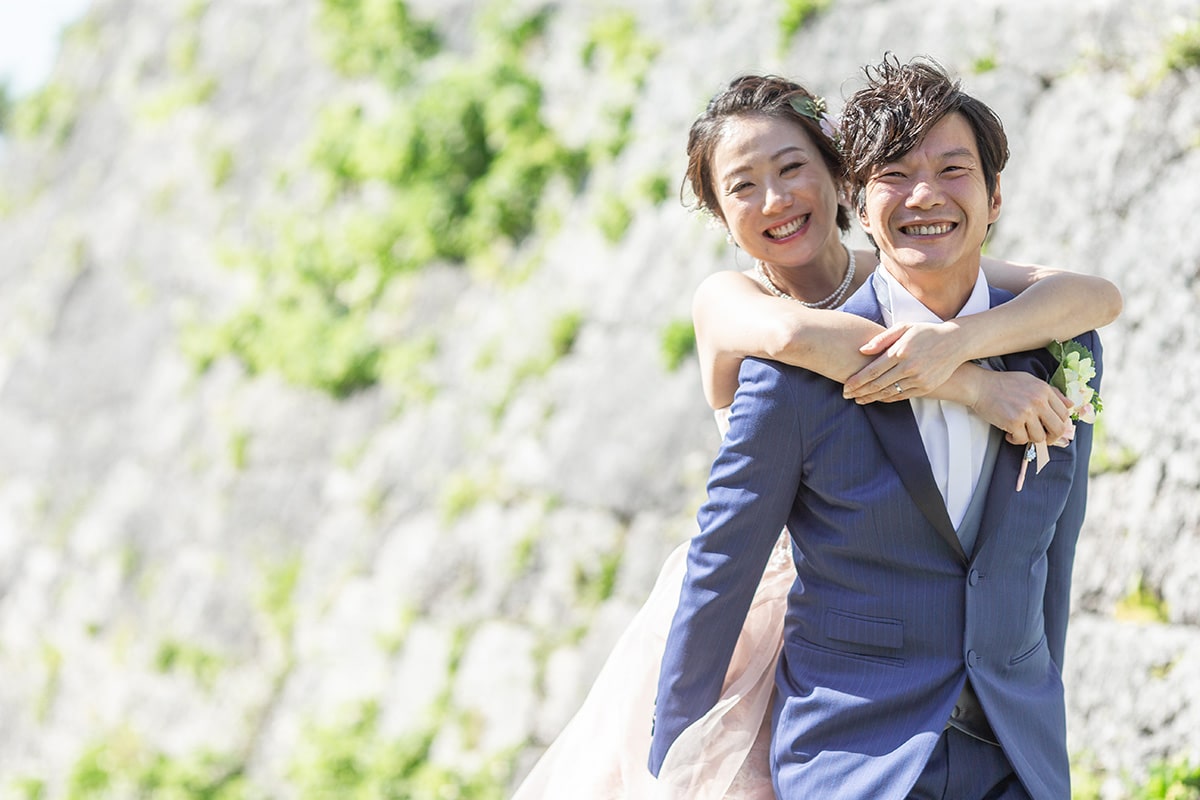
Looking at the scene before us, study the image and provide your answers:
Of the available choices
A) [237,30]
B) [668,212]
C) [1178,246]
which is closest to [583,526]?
[668,212]

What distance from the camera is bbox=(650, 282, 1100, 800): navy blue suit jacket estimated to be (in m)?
2.30

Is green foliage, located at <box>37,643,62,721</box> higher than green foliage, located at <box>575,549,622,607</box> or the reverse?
the reverse

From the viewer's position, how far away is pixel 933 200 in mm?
2256

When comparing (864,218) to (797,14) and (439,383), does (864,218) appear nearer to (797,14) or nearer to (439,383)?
(797,14)

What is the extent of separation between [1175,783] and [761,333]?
218 centimetres

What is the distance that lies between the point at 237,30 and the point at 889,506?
9362 mm

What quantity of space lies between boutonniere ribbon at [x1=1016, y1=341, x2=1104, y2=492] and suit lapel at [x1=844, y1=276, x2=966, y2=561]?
0.54 ft

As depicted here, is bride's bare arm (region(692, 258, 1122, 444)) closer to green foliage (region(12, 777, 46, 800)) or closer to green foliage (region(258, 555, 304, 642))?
green foliage (region(258, 555, 304, 642))

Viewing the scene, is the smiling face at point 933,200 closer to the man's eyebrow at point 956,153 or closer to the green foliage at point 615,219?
the man's eyebrow at point 956,153

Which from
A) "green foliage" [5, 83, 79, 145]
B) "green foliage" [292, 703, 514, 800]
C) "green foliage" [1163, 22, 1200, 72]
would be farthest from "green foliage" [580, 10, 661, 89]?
"green foliage" [5, 83, 79, 145]

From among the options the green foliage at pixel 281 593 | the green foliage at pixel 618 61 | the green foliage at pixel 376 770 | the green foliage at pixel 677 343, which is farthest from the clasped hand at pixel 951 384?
the green foliage at pixel 281 593

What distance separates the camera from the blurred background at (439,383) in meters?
4.34

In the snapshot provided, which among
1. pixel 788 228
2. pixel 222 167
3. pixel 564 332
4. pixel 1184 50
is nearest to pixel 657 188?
pixel 564 332

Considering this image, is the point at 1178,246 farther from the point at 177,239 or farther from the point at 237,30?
the point at 237,30
